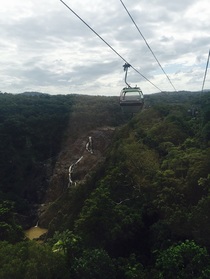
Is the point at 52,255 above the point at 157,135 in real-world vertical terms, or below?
below

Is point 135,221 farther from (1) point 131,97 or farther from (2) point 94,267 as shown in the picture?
(1) point 131,97

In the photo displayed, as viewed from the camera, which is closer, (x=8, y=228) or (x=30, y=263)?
(x=30, y=263)

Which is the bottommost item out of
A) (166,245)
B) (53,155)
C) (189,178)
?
(53,155)

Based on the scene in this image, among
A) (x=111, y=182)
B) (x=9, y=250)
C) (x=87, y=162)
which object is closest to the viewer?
(x=9, y=250)

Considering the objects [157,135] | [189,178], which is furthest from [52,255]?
[157,135]

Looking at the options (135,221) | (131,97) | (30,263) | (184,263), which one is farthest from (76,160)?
(30,263)

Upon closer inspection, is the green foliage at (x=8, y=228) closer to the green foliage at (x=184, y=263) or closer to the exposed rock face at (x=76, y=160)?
the green foliage at (x=184, y=263)

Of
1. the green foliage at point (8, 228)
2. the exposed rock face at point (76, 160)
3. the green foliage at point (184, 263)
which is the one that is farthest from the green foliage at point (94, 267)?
the exposed rock face at point (76, 160)

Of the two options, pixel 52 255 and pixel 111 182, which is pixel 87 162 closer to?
pixel 111 182
